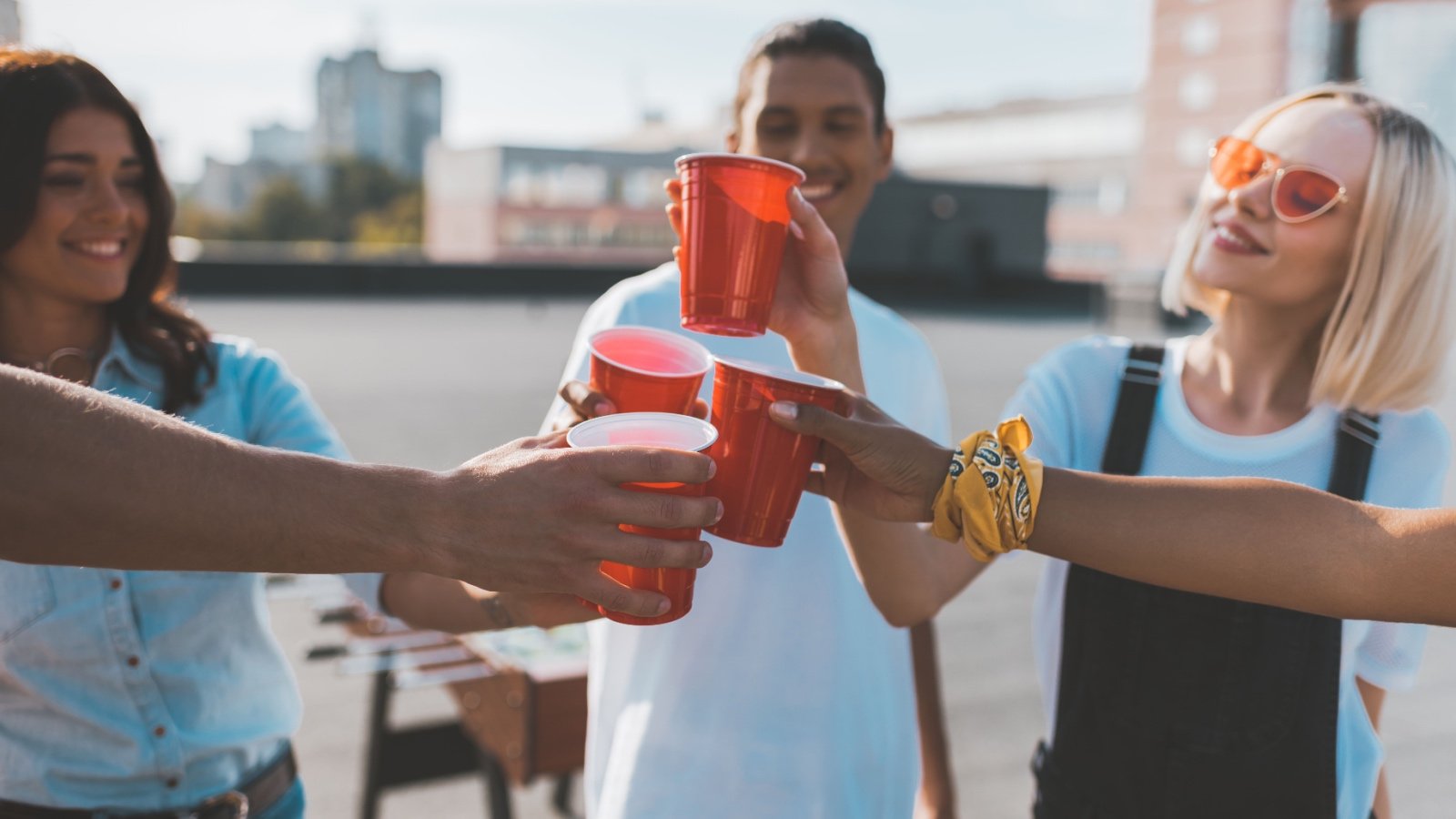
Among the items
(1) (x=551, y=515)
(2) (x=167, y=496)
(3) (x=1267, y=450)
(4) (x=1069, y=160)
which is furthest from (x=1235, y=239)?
(4) (x=1069, y=160)

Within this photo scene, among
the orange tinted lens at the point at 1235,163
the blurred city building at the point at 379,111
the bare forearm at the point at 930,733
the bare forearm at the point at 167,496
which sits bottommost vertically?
the bare forearm at the point at 930,733

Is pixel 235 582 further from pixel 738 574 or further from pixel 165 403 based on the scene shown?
pixel 738 574

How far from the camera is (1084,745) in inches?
75.5

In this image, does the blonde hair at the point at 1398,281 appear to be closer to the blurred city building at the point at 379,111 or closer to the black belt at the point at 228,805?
the black belt at the point at 228,805

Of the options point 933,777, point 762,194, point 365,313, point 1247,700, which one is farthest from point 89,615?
point 365,313

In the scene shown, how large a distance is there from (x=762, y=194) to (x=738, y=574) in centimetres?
81

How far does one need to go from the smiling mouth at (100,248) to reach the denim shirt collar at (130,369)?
17 cm

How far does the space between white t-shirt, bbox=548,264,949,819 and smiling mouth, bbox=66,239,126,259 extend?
0.84 metres

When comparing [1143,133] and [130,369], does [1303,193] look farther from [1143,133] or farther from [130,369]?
[1143,133]

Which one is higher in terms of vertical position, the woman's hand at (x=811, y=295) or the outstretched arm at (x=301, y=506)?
the woman's hand at (x=811, y=295)

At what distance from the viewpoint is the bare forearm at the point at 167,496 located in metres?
1.11

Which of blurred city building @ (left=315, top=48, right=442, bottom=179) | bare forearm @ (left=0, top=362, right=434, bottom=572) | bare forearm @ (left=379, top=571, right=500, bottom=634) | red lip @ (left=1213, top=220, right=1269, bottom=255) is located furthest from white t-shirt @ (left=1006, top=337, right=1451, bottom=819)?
blurred city building @ (left=315, top=48, right=442, bottom=179)

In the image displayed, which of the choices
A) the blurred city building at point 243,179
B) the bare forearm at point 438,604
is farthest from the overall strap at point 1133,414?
the blurred city building at point 243,179

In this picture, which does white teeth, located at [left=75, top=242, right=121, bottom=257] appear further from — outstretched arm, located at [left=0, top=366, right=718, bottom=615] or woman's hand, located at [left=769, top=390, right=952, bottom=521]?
woman's hand, located at [left=769, top=390, right=952, bottom=521]
